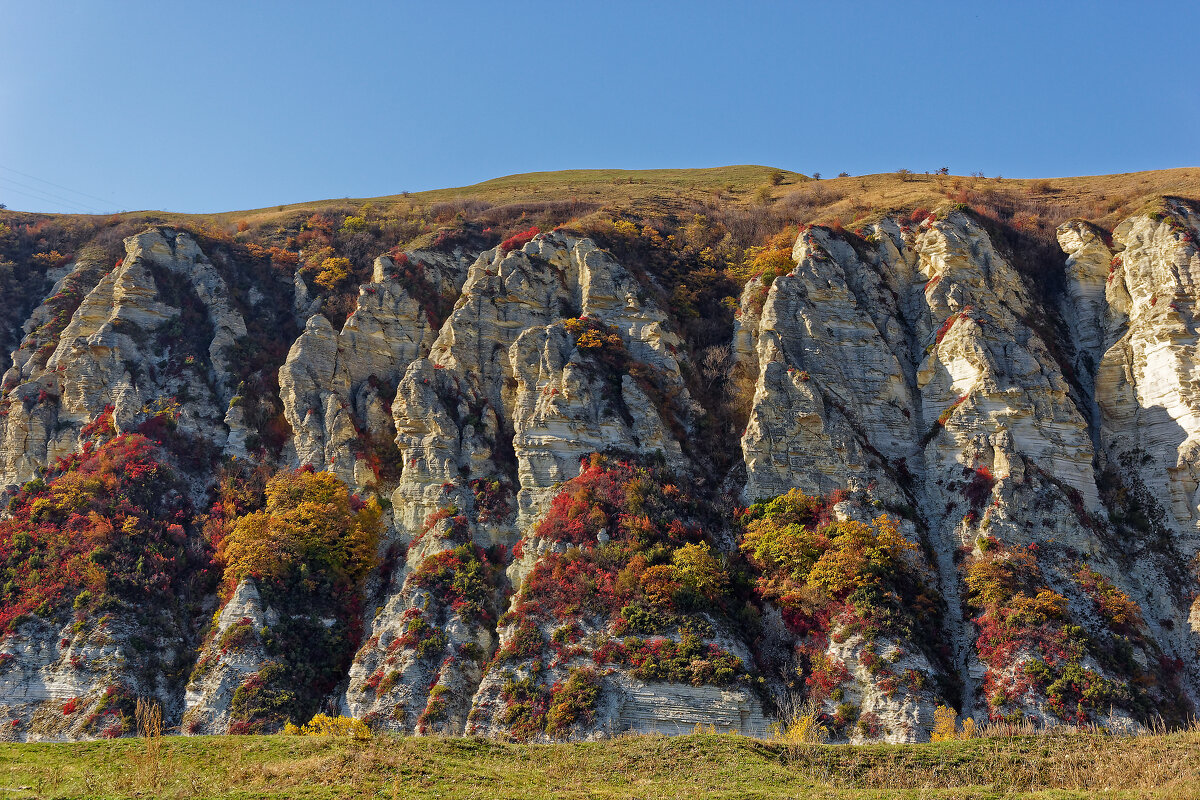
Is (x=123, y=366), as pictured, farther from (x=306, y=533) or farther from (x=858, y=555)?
(x=858, y=555)

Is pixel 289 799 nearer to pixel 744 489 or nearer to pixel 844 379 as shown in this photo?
pixel 744 489

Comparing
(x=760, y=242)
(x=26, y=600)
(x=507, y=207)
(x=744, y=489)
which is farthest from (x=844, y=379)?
(x=26, y=600)

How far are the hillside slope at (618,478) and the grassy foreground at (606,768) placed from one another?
26.4ft

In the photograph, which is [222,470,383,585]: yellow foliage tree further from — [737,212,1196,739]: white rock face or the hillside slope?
[737,212,1196,739]: white rock face

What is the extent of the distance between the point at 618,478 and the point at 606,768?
2003 centimetres

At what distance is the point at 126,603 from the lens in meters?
39.3

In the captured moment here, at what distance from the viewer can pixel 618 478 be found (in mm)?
43125

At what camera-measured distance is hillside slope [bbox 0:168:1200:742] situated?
116 ft

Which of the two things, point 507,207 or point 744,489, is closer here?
point 744,489

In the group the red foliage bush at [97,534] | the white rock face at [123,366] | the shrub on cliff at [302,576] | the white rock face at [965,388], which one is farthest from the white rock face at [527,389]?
the white rock face at [123,366]

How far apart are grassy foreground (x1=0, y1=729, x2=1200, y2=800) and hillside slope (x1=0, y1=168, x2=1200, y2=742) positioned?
8043 millimetres

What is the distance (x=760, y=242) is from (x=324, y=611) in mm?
44818

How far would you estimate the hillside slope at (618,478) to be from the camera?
→ 35344 millimetres

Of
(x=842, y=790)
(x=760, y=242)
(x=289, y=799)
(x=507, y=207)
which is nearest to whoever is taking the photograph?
(x=289, y=799)
